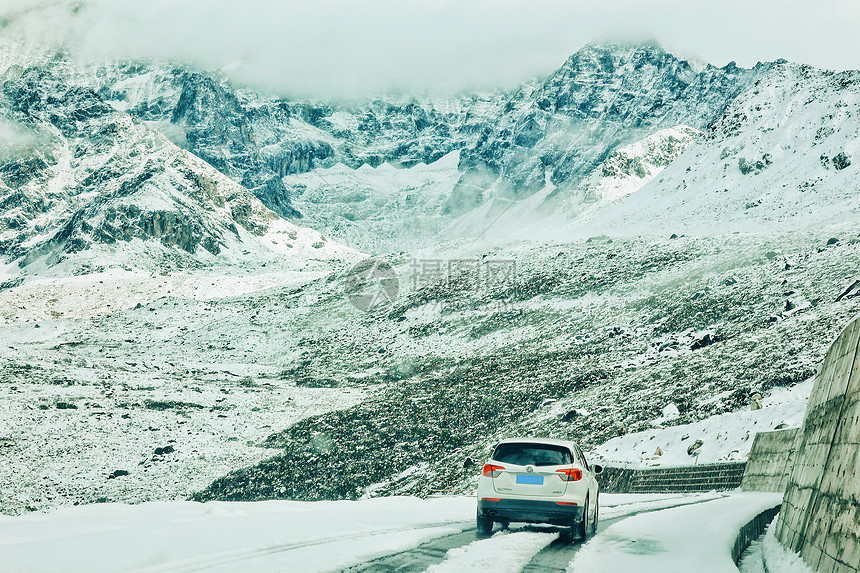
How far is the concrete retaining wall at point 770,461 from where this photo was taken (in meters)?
19.5

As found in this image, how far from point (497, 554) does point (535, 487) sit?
1977mm

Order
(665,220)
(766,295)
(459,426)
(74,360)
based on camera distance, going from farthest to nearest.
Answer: (665,220)
(74,360)
(766,295)
(459,426)

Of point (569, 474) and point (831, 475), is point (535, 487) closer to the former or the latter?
point (569, 474)

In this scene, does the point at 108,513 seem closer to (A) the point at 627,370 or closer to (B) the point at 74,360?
(A) the point at 627,370

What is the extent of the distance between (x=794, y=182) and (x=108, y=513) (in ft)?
287

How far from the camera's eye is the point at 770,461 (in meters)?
22.1

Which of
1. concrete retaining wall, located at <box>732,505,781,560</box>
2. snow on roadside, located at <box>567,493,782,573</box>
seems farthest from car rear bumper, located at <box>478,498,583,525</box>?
concrete retaining wall, located at <box>732,505,781,560</box>

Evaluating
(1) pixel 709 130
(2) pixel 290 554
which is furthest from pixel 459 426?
(1) pixel 709 130

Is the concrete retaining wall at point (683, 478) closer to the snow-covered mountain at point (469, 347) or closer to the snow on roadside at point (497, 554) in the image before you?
the snow-covered mountain at point (469, 347)

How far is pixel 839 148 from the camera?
8400 cm

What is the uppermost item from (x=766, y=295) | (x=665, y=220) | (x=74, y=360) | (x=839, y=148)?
(x=839, y=148)

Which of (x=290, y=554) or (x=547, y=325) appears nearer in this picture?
(x=290, y=554)

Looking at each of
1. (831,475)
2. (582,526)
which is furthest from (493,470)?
(831,475)

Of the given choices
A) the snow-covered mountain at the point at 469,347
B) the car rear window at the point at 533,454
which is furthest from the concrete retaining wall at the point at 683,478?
the car rear window at the point at 533,454
